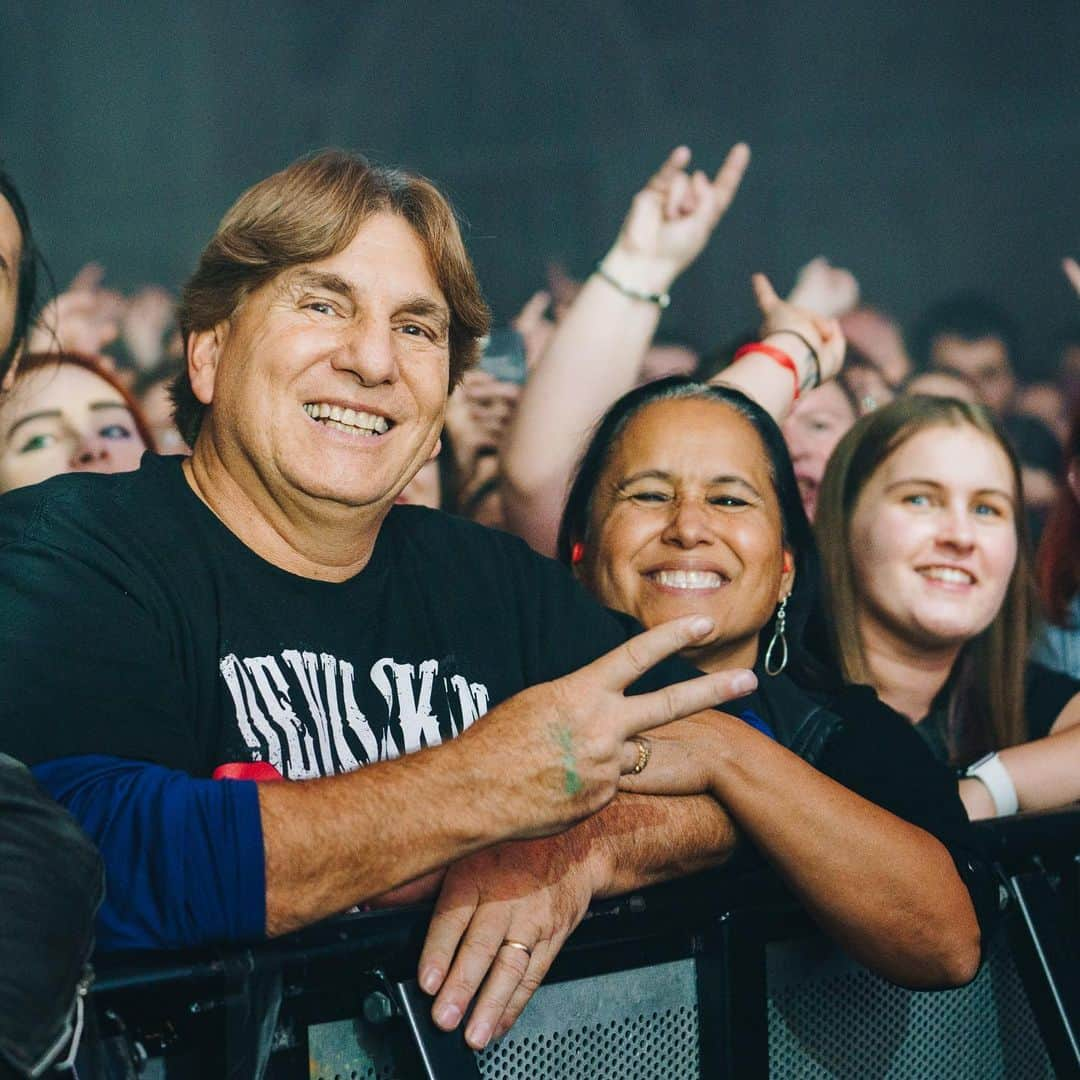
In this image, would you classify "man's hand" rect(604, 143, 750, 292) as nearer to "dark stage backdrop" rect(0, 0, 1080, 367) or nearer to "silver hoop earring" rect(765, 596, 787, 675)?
"dark stage backdrop" rect(0, 0, 1080, 367)

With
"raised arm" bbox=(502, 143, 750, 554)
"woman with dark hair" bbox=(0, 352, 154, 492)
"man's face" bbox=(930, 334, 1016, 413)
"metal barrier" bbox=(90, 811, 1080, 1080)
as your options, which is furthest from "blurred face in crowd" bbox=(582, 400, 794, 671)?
"man's face" bbox=(930, 334, 1016, 413)

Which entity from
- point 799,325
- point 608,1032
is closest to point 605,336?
point 799,325

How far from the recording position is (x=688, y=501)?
2295 millimetres

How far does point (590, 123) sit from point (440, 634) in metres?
1.82

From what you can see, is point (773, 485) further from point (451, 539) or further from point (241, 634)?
point (241, 634)

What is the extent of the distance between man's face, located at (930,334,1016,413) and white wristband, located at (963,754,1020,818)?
1.41 metres

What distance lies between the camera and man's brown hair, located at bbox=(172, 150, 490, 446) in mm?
1750

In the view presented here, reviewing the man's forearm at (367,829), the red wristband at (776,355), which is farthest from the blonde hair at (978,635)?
the man's forearm at (367,829)

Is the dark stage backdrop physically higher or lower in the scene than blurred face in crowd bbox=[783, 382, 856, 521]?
higher

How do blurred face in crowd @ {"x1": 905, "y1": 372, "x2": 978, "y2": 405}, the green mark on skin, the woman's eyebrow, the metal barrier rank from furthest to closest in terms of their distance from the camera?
blurred face in crowd @ {"x1": 905, "y1": 372, "x2": 978, "y2": 405} → the woman's eyebrow → the green mark on skin → the metal barrier

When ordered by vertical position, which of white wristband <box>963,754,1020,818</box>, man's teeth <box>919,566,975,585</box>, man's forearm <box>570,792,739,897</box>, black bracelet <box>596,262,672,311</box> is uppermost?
black bracelet <box>596,262,672,311</box>

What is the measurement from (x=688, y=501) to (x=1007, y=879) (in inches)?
32.5

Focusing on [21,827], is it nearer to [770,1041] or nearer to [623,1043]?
[623,1043]

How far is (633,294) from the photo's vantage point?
324cm
